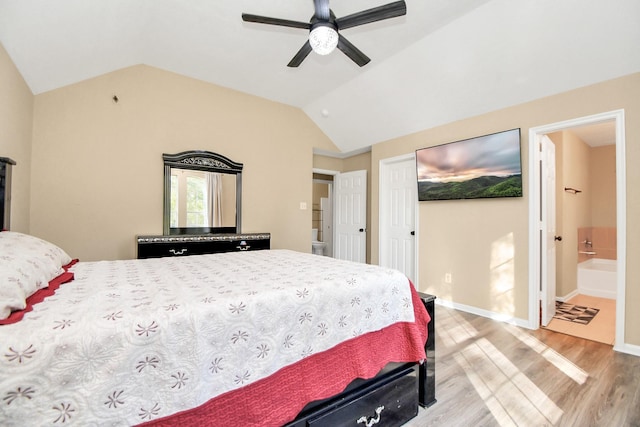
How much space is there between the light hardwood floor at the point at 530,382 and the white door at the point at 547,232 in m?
0.42

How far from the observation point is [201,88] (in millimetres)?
3764

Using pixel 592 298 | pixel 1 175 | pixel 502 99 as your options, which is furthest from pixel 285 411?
pixel 592 298

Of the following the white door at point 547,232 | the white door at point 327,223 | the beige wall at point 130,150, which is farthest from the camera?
the white door at point 327,223

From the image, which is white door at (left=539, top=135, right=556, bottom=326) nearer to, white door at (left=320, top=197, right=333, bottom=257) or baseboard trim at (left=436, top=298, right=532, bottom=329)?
baseboard trim at (left=436, top=298, right=532, bottom=329)

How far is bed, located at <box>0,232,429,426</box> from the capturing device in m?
0.73

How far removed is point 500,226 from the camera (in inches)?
128

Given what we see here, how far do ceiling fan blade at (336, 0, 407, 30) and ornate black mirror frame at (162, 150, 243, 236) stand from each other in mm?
2457

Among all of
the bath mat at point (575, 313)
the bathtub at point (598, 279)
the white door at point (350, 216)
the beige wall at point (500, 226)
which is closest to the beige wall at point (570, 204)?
the bathtub at point (598, 279)

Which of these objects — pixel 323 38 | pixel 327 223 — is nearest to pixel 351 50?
pixel 323 38

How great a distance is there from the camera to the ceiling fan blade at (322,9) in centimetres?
182

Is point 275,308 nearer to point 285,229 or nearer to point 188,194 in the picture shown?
point 188,194

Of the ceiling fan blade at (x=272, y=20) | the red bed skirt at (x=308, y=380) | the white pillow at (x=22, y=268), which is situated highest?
the ceiling fan blade at (x=272, y=20)

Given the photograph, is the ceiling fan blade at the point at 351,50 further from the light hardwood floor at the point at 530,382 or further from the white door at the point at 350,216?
the white door at the point at 350,216

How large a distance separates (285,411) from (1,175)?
96.1 inches
